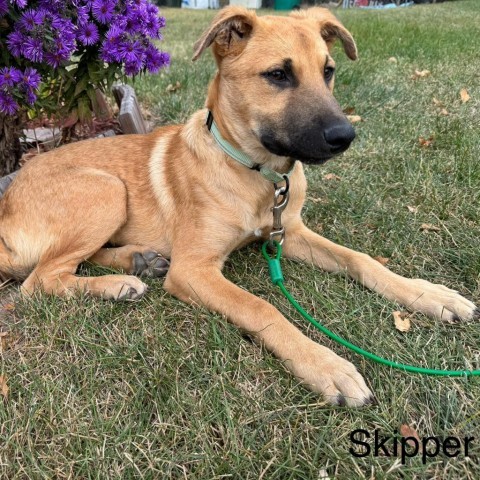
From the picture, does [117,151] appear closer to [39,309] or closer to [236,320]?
[39,309]

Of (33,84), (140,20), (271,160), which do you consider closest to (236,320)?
(271,160)

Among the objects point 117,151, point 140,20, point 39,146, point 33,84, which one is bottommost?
point 39,146

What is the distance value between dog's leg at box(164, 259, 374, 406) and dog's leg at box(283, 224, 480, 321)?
635 mm

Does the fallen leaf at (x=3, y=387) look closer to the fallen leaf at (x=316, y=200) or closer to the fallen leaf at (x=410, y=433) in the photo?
the fallen leaf at (x=410, y=433)

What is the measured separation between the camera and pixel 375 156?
434cm

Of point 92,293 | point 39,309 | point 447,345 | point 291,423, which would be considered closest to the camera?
point 291,423

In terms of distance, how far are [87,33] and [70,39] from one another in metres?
0.18

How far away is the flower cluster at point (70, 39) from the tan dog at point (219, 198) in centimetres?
55

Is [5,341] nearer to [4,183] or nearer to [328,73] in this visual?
[4,183]

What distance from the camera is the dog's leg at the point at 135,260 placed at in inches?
117

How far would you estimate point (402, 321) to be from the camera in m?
2.35

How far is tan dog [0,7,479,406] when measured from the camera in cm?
237

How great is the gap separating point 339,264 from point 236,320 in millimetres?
828

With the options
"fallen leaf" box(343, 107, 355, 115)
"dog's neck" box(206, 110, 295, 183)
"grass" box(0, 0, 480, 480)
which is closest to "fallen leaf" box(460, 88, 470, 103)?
"fallen leaf" box(343, 107, 355, 115)
